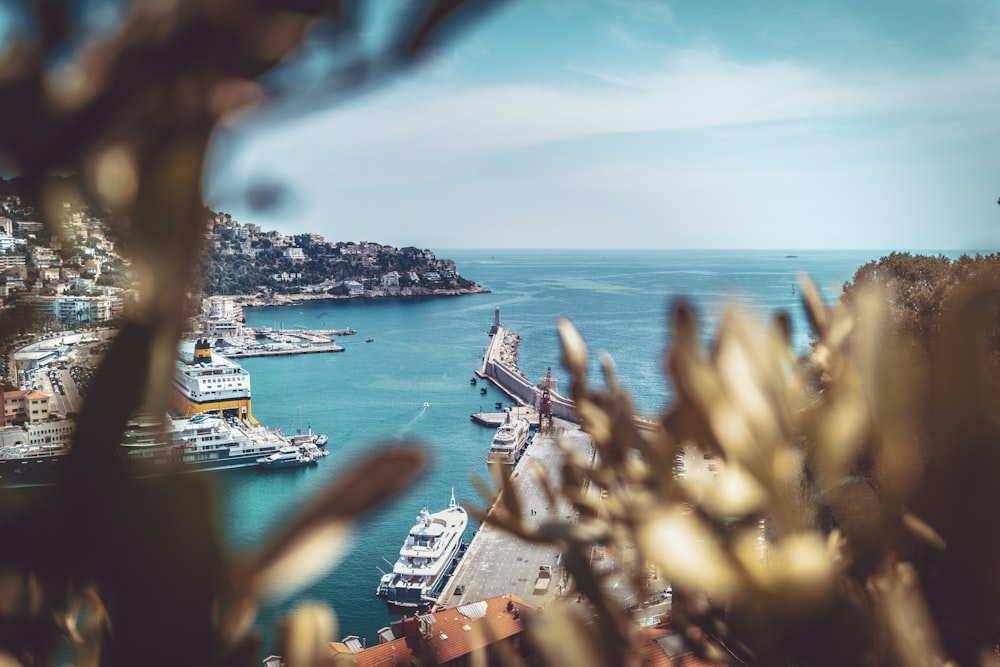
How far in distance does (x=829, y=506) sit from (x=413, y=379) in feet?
126

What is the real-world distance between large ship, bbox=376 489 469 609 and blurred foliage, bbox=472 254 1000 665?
16780mm

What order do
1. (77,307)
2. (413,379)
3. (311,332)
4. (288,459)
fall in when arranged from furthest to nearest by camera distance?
(311,332) < (413,379) < (288,459) < (77,307)

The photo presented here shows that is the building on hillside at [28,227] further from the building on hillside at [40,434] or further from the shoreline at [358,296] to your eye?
the shoreline at [358,296]

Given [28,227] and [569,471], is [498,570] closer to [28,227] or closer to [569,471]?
[569,471]

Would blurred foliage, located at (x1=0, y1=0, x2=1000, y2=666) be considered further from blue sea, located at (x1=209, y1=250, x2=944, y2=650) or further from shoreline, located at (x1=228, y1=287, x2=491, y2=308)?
shoreline, located at (x1=228, y1=287, x2=491, y2=308)

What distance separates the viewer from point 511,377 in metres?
37.7

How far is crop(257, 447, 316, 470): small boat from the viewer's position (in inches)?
949

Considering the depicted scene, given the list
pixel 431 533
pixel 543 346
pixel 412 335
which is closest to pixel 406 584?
pixel 431 533

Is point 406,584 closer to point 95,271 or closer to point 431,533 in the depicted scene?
point 431,533

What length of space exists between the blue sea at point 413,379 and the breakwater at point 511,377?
2.81 feet

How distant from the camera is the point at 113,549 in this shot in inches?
13.6

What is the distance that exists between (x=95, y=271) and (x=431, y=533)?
1881 cm

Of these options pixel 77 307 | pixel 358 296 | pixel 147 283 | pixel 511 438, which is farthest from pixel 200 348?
pixel 358 296

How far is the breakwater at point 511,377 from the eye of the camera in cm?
3338
